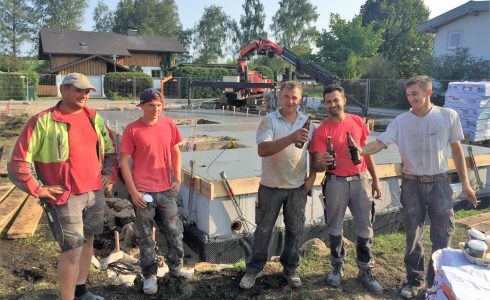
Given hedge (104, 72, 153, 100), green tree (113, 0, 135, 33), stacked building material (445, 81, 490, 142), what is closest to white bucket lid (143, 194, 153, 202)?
stacked building material (445, 81, 490, 142)

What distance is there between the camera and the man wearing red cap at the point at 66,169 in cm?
282

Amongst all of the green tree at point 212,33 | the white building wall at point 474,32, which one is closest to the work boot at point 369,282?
the white building wall at point 474,32

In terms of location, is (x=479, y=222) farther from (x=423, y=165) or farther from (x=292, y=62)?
(x=292, y=62)

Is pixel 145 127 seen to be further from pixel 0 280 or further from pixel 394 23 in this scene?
pixel 394 23

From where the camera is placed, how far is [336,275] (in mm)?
3750

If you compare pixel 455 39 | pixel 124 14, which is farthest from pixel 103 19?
pixel 455 39

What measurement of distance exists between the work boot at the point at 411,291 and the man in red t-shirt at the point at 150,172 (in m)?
1.98

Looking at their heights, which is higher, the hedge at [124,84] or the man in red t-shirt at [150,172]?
the hedge at [124,84]

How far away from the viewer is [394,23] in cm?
4516

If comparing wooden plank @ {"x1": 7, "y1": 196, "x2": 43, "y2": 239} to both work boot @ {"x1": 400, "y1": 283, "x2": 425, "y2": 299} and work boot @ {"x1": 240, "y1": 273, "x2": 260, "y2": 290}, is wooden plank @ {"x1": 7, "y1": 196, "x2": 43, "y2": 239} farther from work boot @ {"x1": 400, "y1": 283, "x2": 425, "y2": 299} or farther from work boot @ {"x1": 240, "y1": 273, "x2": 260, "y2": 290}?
work boot @ {"x1": 400, "y1": 283, "x2": 425, "y2": 299}

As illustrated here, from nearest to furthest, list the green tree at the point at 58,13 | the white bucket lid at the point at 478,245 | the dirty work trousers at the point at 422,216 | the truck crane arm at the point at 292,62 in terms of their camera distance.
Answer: the white bucket lid at the point at 478,245, the dirty work trousers at the point at 422,216, the truck crane arm at the point at 292,62, the green tree at the point at 58,13

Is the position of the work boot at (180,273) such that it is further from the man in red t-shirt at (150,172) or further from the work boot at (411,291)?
the work boot at (411,291)

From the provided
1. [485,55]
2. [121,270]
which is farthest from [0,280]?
[485,55]

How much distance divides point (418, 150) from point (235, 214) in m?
2.35
